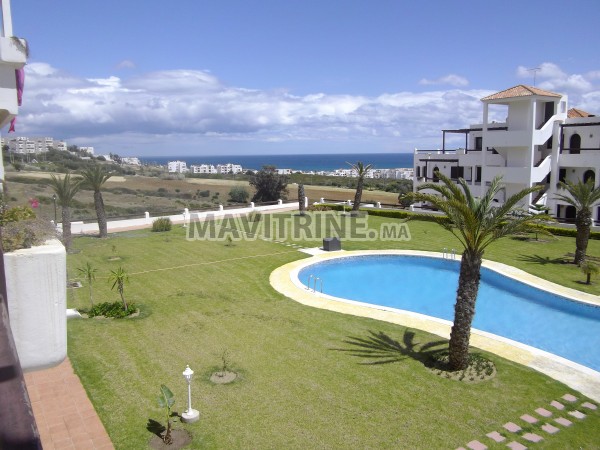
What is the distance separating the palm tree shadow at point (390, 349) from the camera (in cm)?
1217

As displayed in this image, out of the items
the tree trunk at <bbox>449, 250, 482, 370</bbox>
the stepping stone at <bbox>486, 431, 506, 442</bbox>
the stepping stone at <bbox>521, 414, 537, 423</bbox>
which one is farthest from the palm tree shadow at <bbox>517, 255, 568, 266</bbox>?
the stepping stone at <bbox>486, 431, 506, 442</bbox>

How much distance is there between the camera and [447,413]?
957 cm

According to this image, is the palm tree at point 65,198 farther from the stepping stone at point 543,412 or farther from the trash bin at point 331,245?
the stepping stone at point 543,412

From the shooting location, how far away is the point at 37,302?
6805mm

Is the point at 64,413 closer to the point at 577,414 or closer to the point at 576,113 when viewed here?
the point at 577,414

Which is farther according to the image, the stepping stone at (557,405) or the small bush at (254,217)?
the small bush at (254,217)

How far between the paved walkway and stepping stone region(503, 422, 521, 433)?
741 centimetres

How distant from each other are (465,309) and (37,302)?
914cm

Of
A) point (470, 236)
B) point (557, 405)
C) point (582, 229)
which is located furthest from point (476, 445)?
point (582, 229)

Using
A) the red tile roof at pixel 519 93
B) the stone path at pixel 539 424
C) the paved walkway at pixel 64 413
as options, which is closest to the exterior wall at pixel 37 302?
the paved walkway at pixel 64 413

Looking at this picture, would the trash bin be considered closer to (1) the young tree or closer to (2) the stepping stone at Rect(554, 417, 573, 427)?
(2) the stepping stone at Rect(554, 417, 573, 427)

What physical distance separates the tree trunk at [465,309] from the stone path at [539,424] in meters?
2.05

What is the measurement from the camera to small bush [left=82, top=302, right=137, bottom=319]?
48.5 ft

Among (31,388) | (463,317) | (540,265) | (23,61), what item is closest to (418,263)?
(540,265)
